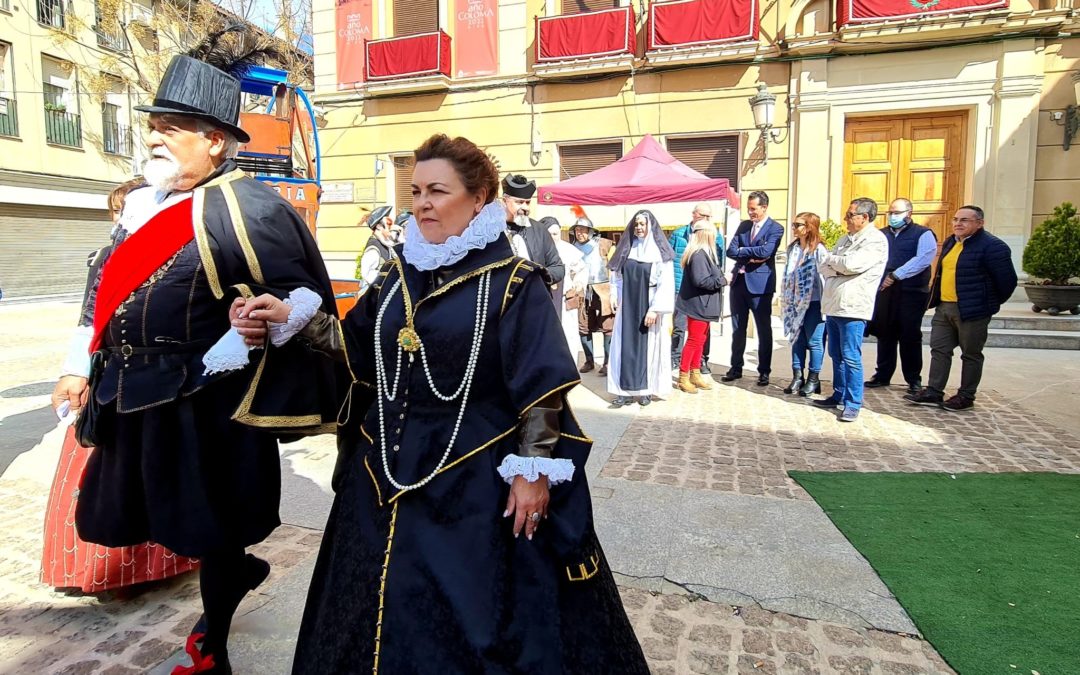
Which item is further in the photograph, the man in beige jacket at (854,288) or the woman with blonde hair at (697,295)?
the woman with blonde hair at (697,295)

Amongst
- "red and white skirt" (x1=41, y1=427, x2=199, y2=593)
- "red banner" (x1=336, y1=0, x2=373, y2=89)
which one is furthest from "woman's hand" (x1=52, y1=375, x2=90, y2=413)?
"red banner" (x1=336, y1=0, x2=373, y2=89)

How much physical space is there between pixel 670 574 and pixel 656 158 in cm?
843

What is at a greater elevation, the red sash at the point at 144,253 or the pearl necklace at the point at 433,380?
the red sash at the point at 144,253

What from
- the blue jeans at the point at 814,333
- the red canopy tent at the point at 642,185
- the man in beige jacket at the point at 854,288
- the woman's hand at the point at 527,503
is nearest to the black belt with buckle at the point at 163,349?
the woman's hand at the point at 527,503

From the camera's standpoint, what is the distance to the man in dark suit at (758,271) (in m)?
7.21

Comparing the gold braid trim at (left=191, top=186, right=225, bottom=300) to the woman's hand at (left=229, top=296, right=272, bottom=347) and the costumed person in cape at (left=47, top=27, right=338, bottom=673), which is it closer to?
the costumed person in cape at (left=47, top=27, right=338, bottom=673)

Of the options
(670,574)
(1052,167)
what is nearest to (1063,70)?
(1052,167)

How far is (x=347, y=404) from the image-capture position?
7.23 ft

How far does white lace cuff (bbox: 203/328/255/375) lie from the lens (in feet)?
6.72

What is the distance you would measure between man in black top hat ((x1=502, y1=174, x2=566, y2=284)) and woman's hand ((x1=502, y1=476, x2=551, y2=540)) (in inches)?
174

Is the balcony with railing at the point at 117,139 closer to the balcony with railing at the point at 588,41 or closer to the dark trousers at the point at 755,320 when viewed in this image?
the balcony with railing at the point at 588,41

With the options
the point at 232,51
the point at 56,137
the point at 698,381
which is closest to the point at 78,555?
the point at 232,51

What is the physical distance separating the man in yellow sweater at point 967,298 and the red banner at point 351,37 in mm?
13085

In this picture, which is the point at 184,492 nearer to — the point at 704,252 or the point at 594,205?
the point at 704,252
